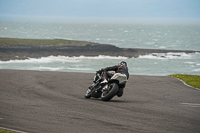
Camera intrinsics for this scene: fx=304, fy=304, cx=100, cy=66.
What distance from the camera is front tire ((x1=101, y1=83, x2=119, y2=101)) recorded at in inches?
461

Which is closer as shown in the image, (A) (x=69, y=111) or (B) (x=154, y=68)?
(A) (x=69, y=111)

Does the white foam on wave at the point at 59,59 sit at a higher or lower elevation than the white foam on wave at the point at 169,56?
lower

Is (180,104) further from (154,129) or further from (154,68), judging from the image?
(154,68)

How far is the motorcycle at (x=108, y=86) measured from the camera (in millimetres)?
11789

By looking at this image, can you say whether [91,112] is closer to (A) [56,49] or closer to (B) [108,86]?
(B) [108,86]

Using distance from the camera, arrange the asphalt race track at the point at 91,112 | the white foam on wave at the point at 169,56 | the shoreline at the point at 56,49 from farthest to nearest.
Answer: the white foam on wave at the point at 169,56
the shoreline at the point at 56,49
the asphalt race track at the point at 91,112

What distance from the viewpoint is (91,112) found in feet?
32.5

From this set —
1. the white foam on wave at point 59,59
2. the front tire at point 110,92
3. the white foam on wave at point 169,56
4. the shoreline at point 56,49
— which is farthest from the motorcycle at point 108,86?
the white foam on wave at point 169,56

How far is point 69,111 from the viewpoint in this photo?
991cm

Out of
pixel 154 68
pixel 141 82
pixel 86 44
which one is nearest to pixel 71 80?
pixel 141 82

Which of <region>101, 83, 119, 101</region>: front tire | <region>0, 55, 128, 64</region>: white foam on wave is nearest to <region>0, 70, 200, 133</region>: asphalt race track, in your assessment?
<region>101, 83, 119, 101</region>: front tire

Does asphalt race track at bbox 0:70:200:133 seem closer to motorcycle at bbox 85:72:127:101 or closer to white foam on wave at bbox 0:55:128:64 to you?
motorcycle at bbox 85:72:127:101

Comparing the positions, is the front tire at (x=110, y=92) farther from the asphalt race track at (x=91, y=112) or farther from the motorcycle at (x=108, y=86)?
the asphalt race track at (x=91, y=112)

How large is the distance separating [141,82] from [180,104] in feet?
24.6
